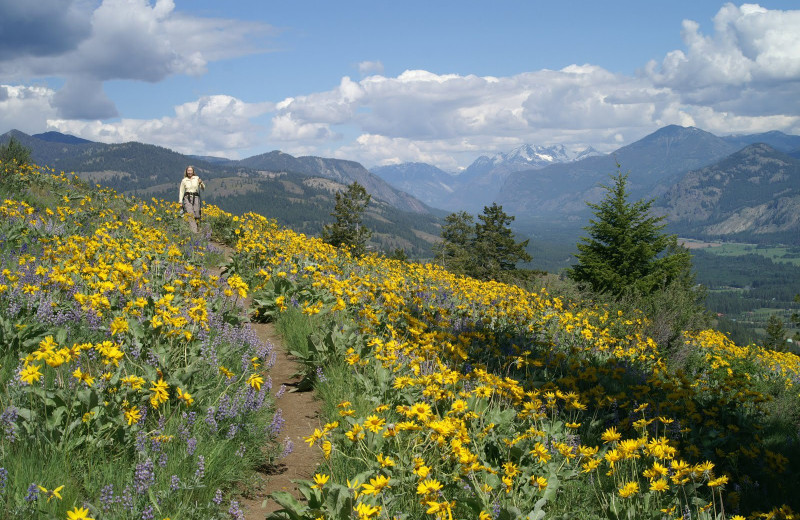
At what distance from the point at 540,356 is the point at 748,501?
106 inches

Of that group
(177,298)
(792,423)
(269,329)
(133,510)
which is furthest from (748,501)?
(269,329)

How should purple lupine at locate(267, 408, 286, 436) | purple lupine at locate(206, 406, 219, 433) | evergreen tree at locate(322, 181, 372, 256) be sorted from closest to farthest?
purple lupine at locate(206, 406, 219, 433)
purple lupine at locate(267, 408, 286, 436)
evergreen tree at locate(322, 181, 372, 256)

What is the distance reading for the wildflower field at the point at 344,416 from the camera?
304 cm

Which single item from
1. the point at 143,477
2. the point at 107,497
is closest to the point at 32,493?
the point at 107,497

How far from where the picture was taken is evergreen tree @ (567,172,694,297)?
28266 mm

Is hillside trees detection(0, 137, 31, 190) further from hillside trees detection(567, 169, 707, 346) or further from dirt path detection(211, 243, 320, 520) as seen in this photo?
hillside trees detection(567, 169, 707, 346)

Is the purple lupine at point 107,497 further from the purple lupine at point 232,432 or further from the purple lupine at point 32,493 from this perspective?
the purple lupine at point 232,432

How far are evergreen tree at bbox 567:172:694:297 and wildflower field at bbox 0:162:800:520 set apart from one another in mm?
20547

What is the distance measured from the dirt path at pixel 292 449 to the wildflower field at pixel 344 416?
17 centimetres

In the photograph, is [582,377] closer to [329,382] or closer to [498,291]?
[329,382]

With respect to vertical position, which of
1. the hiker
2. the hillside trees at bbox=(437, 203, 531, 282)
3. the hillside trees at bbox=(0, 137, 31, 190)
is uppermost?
the hillside trees at bbox=(0, 137, 31, 190)

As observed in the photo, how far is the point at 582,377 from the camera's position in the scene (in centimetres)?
584

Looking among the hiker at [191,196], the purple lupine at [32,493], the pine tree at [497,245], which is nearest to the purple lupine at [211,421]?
the purple lupine at [32,493]

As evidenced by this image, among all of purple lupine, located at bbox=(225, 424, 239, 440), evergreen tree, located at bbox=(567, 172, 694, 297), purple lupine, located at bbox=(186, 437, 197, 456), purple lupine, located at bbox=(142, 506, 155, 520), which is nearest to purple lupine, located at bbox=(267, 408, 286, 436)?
purple lupine, located at bbox=(225, 424, 239, 440)
